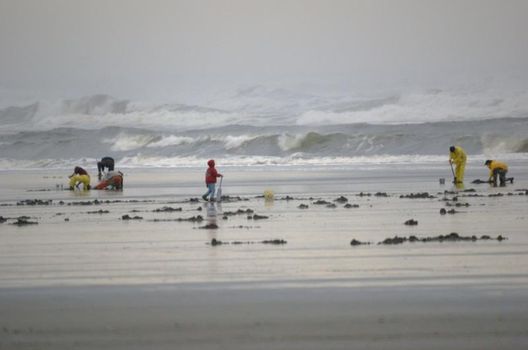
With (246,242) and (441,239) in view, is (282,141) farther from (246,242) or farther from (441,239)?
(441,239)

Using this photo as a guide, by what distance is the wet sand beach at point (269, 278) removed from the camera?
698 centimetres

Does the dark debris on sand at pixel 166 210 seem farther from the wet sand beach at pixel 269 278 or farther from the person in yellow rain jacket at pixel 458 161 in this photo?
the person in yellow rain jacket at pixel 458 161

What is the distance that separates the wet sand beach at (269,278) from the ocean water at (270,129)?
28530 millimetres

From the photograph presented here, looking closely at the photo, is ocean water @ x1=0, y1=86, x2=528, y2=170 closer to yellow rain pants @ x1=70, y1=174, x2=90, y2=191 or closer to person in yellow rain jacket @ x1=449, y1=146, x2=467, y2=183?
person in yellow rain jacket @ x1=449, y1=146, x2=467, y2=183

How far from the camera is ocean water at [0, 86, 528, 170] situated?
175 ft

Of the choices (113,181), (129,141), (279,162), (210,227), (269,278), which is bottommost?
(269,278)

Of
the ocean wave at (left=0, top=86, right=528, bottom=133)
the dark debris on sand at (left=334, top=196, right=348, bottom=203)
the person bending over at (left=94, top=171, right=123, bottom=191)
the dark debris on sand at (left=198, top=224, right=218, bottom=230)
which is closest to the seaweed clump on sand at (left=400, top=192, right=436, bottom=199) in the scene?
the dark debris on sand at (left=334, top=196, right=348, bottom=203)

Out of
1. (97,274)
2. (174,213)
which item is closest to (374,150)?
(174,213)

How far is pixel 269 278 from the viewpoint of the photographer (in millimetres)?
9422

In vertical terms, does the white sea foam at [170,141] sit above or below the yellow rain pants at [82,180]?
above

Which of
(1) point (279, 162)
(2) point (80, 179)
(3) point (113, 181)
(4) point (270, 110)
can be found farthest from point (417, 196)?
(4) point (270, 110)

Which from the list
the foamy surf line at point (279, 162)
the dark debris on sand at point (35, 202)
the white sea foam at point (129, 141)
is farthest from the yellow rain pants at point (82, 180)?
the white sea foam at point (129, 141)

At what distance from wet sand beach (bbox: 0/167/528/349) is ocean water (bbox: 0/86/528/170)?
28.5 meters

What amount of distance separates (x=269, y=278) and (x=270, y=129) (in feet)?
202
